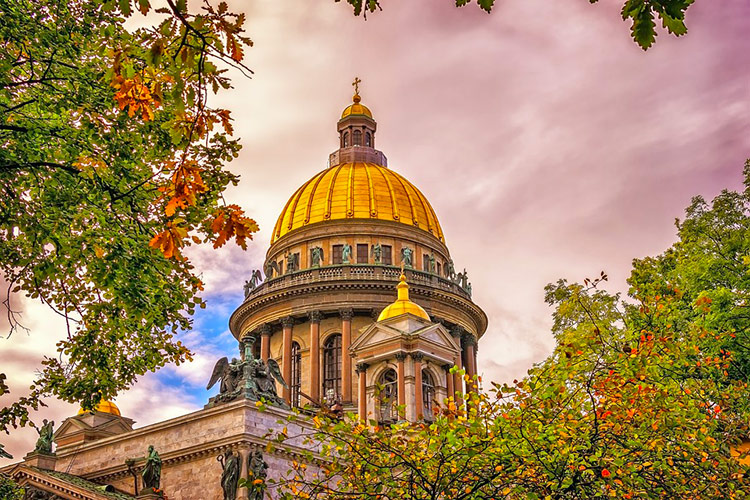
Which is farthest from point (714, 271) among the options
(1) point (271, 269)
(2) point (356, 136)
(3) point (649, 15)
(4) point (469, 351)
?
(2) point (356, 136)

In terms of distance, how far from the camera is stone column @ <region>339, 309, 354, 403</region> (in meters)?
46.9

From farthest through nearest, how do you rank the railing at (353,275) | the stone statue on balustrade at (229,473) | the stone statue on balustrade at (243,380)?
the railing at (353,275), the stone statue on balustrade at (243,380), the stone statue on balustrade at (229,473)

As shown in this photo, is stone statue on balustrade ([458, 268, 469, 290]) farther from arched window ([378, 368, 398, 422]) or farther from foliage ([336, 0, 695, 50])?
foliage ([336, 0, 695, 50])

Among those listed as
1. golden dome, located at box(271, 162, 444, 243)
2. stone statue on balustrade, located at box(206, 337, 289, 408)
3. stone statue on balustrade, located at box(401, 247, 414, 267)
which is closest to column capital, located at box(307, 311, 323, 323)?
stone statue on balustrade, located at box(401, 247, 414, 267)

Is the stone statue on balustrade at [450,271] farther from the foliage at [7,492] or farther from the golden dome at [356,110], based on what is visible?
the foliage at [7,492]

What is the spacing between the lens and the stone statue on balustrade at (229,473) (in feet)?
91.7

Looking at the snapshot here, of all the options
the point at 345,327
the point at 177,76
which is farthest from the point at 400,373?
the point at 177,76

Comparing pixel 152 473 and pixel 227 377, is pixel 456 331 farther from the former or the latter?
pixel 152 473

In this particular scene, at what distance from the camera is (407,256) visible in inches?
2021

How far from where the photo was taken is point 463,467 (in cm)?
1309

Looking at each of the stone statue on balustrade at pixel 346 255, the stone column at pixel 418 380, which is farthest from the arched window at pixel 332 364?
the stone column at pixel 418 380

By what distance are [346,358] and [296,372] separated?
4180mm

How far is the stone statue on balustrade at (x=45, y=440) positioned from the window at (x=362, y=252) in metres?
21.0

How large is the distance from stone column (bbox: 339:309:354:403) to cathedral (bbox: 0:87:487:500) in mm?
83
